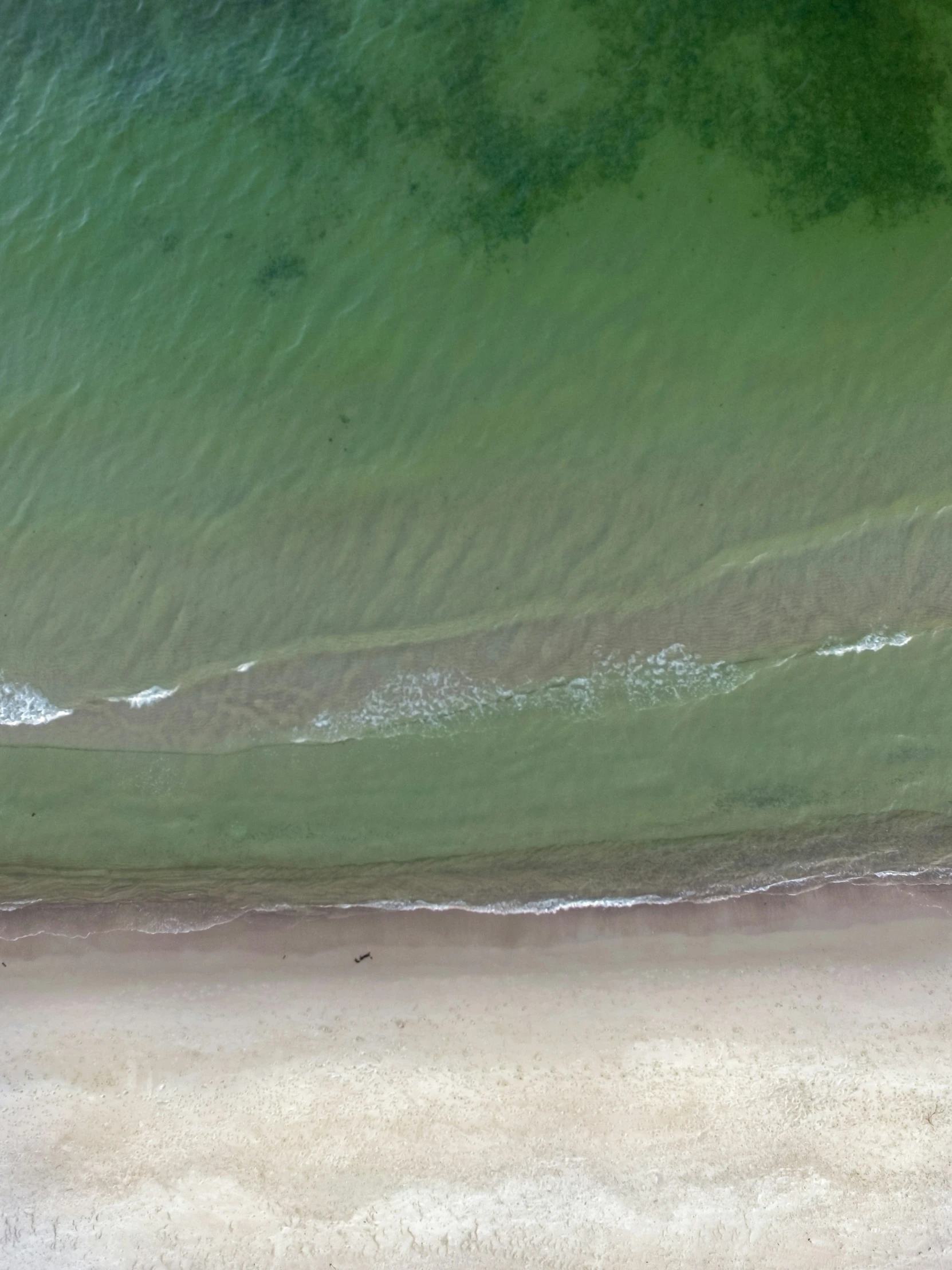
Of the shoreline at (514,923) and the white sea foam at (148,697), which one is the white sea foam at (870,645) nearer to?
the shoreline at (514,923)

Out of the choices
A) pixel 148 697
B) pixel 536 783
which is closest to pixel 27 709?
pixel 148 697

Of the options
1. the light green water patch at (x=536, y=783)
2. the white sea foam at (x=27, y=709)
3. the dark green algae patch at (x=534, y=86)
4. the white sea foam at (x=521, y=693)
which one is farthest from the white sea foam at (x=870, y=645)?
the white sea foam at (x=27, y=709)

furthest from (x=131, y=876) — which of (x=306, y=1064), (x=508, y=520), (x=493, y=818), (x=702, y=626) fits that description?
(x=702, y=626)

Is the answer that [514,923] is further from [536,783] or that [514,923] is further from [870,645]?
[870,645]

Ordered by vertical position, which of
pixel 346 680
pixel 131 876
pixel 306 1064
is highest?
pixel 346 680

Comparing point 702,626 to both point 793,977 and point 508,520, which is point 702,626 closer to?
point 508,520

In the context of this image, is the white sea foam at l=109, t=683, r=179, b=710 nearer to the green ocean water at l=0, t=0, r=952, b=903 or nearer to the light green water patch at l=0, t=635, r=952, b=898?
the green ocean water at l=0, t=0, r=952, b=903

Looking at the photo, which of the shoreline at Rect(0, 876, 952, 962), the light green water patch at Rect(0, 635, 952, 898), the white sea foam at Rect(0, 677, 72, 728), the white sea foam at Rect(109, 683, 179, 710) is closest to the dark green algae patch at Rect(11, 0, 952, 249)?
the light green water patch at Rect(0, 635, 952, 898)
